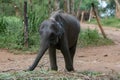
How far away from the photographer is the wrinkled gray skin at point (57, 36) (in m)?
7.12

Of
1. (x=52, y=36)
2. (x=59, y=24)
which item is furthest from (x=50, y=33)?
(x=59, y=24)

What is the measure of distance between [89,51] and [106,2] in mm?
32421

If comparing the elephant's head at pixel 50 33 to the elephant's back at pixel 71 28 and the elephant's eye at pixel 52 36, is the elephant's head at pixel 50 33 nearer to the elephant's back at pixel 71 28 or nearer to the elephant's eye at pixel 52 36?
the elephant's eye at pixel 52 36

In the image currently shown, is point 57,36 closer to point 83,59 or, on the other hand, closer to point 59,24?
point 59,24

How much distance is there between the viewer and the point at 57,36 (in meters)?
7.52

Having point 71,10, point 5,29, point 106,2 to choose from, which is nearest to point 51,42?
point 5,29

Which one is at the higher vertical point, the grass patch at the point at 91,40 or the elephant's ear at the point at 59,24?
the elephant's ear at the point at 59,24

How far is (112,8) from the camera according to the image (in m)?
47.9

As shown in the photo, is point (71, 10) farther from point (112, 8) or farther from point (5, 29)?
point (112, 8)

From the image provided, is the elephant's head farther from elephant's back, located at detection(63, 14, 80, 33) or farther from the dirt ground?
the dirt ground

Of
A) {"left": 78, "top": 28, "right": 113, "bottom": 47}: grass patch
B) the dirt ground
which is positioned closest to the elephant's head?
the dirt ground

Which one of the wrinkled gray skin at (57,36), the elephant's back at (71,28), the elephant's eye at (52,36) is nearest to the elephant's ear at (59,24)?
the wrinkled gray skin at (57,36)

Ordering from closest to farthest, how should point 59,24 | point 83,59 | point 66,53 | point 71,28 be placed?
point 59,24, point 66,53, point 71,28, point 83,59

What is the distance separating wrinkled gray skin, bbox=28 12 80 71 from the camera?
7.12 m
